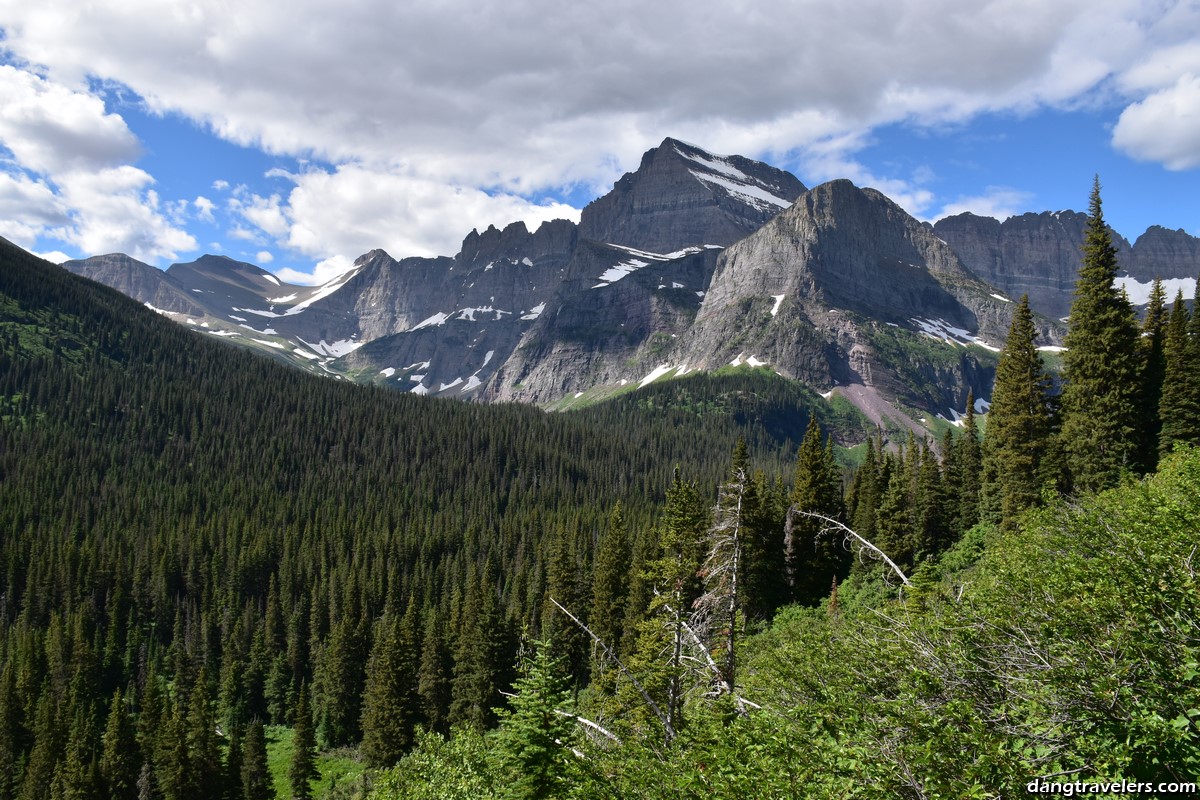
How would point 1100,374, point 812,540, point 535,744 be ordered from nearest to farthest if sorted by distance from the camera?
point 535,744
point 1100,374
point 812,540

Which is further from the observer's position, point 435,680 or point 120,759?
point 435,680

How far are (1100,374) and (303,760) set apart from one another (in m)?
66.5

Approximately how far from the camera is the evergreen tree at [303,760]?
187ft

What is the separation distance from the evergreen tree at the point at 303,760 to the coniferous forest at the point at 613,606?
1.37ft

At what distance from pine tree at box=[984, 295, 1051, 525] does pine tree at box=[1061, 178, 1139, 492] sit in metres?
2.15

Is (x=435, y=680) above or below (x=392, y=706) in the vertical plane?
above

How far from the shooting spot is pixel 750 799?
39.1 feet

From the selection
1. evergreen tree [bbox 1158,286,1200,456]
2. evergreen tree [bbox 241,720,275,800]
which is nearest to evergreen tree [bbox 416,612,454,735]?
evergreen tree [bbox 241,720,275,800]

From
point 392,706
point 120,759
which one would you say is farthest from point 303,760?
point 120,759

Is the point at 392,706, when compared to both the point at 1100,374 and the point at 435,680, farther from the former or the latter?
the point at 1100,374

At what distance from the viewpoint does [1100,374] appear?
39344mm

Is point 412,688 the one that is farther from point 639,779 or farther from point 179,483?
point 179,483

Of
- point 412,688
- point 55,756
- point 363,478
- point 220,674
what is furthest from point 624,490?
point 55,756

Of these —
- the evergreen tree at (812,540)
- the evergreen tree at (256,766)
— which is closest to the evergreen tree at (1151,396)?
the evergreen tree at (812,540)
